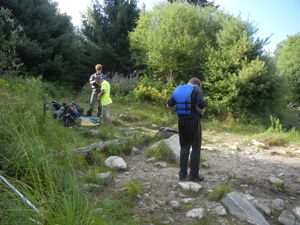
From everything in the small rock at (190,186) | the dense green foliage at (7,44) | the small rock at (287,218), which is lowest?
the small rock at (287,218)

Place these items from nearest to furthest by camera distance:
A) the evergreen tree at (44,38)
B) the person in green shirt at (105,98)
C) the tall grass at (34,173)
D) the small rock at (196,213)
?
the tall grass at (34,173), the small rock at (196,213), the person in green shirt at (105,98), the evergreen tree at (44,38)

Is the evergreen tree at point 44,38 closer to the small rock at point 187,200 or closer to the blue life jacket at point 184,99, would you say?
the blue life jacket at point 184,99

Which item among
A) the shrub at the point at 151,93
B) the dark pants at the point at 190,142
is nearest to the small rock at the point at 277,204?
the dark pants at the point at 190,142

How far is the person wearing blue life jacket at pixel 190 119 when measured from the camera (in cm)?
561

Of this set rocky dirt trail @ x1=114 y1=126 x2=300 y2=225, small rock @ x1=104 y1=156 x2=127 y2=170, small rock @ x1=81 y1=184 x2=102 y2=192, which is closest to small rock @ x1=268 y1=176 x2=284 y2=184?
rocky dirt trail @ x1=114 y1=126 x2=300 y2=225

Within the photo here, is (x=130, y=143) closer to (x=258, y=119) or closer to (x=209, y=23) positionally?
(x=258, y=119)

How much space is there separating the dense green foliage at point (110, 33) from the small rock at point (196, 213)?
51.7 ft

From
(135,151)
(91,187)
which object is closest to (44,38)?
(135,151)

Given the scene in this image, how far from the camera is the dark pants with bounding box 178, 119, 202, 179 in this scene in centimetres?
568

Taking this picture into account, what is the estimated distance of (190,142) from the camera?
5.77 meters

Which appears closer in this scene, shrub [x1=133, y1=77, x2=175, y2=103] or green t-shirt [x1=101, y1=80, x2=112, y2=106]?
green t-shirt [x1=101, y1=80, x2=112, y2=106]

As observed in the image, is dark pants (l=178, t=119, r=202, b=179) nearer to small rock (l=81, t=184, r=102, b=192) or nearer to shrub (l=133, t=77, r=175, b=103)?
small rock (l=81, t=184, r=102, b=192)

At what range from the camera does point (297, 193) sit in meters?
5.64

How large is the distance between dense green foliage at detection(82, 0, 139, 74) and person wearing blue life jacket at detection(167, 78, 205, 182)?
1422 cm
